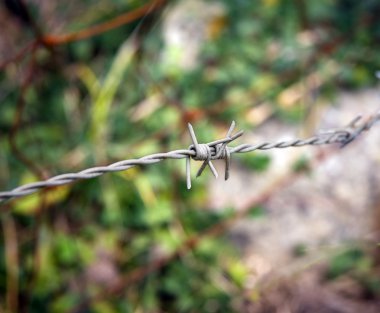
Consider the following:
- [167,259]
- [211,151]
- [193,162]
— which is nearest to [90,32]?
Result: [193,162]

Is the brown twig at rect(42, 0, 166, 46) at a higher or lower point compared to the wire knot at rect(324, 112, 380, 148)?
higher

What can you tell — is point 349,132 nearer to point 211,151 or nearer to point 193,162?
point 211,151

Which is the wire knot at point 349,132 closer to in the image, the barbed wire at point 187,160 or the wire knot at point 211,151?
the barbed wire at point 187,160

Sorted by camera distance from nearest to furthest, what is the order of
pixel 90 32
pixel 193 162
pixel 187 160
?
1. pixel 187 160
2. pixel 90 32
3. pixel 193 162

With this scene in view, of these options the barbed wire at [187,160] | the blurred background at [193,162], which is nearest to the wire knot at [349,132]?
the barbed wire at [187,160]

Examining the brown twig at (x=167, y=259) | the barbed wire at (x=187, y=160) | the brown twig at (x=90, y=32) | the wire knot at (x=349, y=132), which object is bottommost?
the barbed wire at (x=187, y=160)

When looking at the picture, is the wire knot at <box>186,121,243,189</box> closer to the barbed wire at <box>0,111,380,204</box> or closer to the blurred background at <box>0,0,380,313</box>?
the barbed wire at <box>0,111,380,204</box>

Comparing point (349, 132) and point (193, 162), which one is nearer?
point (349, 132)

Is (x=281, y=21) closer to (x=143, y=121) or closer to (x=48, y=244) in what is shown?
(x=143, y=121)

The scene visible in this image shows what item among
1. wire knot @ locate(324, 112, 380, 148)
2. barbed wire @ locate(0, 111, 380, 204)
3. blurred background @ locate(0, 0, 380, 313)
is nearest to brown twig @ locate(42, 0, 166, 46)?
blurred background @ locate(0, 0, 380, 313)
